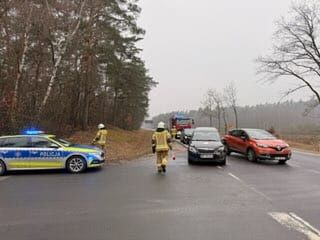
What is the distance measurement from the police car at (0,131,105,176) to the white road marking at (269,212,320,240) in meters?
9.28

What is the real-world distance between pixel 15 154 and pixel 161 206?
28.7 ft

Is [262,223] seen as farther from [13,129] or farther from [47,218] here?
[13,129]

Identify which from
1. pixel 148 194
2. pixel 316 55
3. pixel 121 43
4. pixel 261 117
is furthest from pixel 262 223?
pixel 261 117

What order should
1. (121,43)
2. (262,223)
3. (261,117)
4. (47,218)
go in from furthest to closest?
(261,117) < (121,43) < (47,218) < (262,223)

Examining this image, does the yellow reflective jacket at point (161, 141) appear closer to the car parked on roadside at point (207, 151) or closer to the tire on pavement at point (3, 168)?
the car parked on roadside at point (207, 151)

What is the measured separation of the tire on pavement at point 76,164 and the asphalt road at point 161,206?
0.82m

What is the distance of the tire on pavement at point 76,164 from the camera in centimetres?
1600

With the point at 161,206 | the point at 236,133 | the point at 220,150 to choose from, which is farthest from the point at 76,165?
the point at 236,133

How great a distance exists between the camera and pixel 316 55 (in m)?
47.1

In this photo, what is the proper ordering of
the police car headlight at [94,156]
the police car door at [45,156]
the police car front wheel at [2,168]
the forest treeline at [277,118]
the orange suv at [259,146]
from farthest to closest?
1. the forest treeline at [277,118]
2. the orange suv at [259,146]
3. the police car headlight at [94,156]
4. the police car door at [45,156]
5. the police car front wheel at [2,168]

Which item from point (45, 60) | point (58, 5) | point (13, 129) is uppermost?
point (58, 5)

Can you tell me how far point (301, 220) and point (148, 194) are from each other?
13.4ft

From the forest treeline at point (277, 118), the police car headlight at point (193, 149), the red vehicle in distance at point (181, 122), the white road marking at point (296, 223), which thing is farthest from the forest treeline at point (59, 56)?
the forest treeline at point (277, 118)

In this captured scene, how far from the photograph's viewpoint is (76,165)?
632 inches
